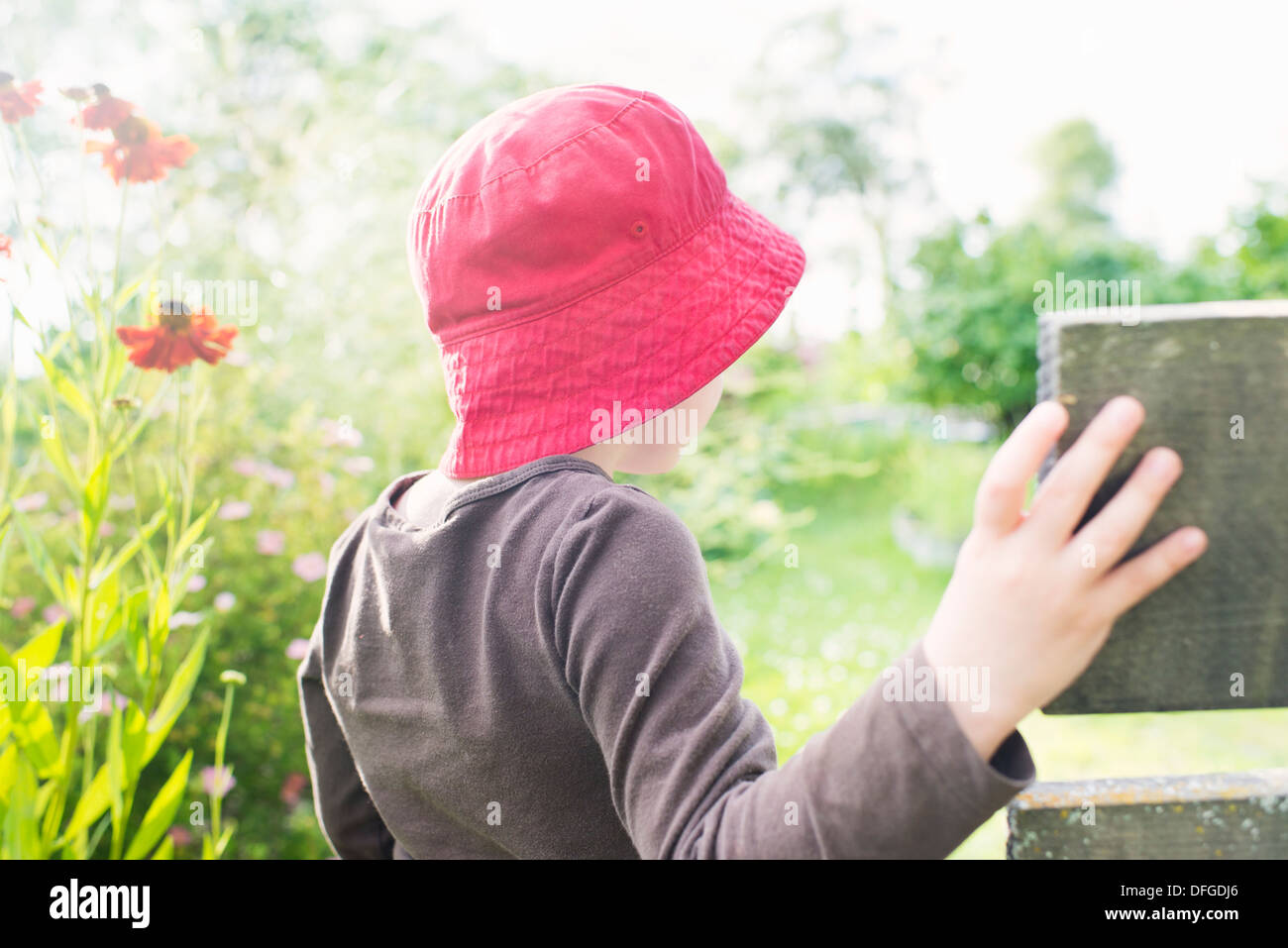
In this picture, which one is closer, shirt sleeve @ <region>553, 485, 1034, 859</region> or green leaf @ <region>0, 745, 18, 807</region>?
shirt sleeve @ <region>553, 485, 1034, 859</region>

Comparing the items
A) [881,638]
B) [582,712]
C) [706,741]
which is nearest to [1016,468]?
[706,741]

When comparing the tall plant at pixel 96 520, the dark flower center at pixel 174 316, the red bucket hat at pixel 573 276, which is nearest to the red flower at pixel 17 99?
the tall plant at pixel 96 520

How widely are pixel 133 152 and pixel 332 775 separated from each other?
3.63 ft

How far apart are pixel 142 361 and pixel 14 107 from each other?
1.44 ft

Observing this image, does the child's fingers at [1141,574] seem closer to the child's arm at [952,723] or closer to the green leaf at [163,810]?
the child's arm at [952,723]

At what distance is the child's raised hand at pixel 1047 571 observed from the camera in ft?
1.83

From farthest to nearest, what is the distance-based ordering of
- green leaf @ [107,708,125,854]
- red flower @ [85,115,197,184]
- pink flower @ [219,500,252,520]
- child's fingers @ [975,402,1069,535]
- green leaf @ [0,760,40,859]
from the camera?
pink flower @ [219,500,252,520] < red flower @ [85,115,197,184] < green leaf @ [107,708,125,854] < green leaf @ [0,760,40,859] < child's fingers @ [975,402,1069,535]

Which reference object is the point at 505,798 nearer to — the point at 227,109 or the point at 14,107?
the point at 14,107

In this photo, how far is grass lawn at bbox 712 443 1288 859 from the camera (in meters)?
4.06

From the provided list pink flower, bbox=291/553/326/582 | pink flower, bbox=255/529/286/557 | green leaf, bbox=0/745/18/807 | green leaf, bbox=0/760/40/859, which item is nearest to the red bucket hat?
green leaf, bbox=0/760/40/859

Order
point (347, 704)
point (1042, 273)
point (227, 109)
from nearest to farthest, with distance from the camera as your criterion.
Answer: point (347, 704), point (227, 109), point (1042, 273)

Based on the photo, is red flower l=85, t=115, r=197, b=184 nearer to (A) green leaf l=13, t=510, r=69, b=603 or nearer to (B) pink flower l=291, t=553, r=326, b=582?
(A) green leaf l=13, t=510, r=69, b=603

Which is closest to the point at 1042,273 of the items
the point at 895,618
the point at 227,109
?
the point at 895,618
